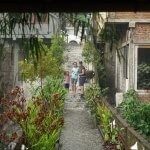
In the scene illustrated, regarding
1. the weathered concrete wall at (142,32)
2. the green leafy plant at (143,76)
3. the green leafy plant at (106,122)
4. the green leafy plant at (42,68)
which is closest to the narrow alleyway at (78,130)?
the green leafy plant at (106,122)

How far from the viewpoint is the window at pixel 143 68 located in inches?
722

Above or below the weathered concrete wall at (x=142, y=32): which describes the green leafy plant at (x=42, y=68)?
below

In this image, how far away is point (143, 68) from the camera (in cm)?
1831

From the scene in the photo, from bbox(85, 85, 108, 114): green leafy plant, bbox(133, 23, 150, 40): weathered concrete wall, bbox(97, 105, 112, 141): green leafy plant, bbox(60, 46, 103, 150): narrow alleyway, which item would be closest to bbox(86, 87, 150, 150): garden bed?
bbox(97, 105, 112, 141): green leafy plant

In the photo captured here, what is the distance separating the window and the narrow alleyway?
220 centimetres

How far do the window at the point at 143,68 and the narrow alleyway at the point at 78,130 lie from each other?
220 cm

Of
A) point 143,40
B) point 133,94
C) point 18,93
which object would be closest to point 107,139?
point 18,93

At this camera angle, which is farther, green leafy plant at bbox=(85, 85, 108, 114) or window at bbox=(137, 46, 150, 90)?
window at bbox=(137, 46, 150, 90)

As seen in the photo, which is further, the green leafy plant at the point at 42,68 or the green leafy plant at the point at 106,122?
the green leafy plant at the point at 42,68

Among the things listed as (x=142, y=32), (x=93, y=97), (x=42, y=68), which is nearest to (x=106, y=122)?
(x=93, y=97)

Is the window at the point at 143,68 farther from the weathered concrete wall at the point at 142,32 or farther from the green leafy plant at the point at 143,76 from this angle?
the weathered concrete wall at the point at 142,32

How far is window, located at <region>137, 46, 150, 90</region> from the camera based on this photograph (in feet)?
60.1

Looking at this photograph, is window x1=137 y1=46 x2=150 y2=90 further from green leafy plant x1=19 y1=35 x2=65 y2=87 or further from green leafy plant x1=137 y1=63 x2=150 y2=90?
green leafy plant x1=19 y1=35 x2=65 y2=87

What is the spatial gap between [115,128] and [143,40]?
6.65 metres
